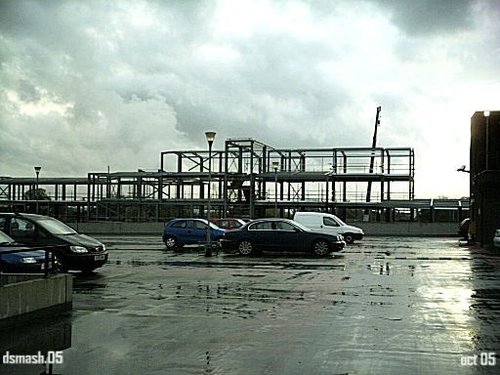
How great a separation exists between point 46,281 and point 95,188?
59440 mm

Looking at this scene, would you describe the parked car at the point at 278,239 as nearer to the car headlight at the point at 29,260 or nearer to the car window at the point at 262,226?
the car window at the point at 262,226

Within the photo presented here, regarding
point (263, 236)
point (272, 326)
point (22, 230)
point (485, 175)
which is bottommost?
point (272, 326)

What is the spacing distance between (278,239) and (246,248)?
132 cm

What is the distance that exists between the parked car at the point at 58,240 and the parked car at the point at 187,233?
1224 centimetres

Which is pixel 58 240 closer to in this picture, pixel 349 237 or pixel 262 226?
pixel 262 226

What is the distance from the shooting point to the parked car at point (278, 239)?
25.2 metres

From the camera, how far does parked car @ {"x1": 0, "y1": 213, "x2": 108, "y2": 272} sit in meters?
16.6

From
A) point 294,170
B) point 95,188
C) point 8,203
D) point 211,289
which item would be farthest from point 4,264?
point 8,203

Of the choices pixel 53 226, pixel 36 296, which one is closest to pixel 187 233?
pixel 53 226

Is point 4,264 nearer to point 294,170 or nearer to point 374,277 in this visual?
point 374,277

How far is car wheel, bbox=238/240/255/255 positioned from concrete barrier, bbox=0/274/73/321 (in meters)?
15.1

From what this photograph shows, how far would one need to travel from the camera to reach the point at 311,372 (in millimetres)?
6930

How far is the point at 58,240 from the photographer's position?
659 inches

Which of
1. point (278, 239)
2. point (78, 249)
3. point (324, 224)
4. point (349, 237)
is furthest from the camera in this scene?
point (349, 237)
